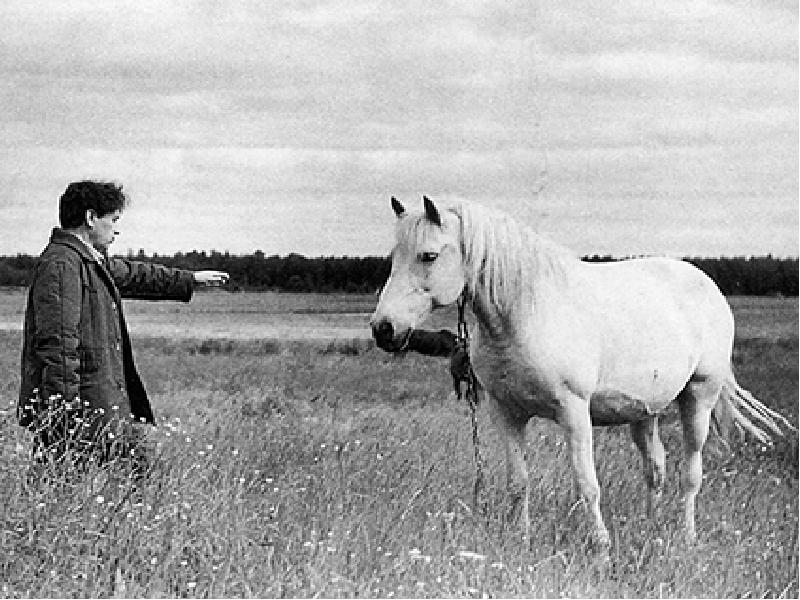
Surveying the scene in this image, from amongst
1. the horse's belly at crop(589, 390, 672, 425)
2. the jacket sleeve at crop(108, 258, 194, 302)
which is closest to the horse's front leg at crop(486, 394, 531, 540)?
the horse's belly at crop(589, 390, 672, 425)

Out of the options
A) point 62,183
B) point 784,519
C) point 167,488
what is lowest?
point 784,519

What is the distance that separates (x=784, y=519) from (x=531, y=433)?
1726 millimetres

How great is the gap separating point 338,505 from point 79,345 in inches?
54.6

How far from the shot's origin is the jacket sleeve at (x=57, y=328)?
5.64 metres

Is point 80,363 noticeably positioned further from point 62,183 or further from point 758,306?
point 758,306

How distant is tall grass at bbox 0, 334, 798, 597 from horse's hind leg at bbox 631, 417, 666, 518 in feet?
0.34

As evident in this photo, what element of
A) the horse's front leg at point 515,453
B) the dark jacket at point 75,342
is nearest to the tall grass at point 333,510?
the horse's front leg at point 515,453

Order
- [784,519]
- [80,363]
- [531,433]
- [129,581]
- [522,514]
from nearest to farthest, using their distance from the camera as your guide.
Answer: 1. [129,581]
2. [80,363]
3. [522,514]
4. [784,519]
5. [531,433]

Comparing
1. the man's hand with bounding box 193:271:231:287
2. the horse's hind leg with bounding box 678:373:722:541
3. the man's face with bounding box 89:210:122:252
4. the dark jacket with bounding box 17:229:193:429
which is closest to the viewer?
the dark jacket with bounding box 17:229:193:429

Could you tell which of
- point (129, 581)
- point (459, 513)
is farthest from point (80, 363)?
point (459, 513)

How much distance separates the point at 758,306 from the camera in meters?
12.1

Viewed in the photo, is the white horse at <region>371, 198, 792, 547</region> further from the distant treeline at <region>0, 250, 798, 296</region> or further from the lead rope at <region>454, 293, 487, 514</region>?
the distant treeline at <region>0, 250, 798, 296</region>

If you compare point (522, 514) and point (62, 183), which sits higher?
point (62, 183)

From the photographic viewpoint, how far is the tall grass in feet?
17.5
